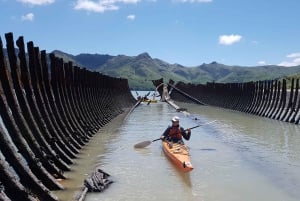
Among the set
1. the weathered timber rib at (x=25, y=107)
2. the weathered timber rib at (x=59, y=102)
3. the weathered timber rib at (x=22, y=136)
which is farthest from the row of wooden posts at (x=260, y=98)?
the weathered timber rib at (x=22, y=136)

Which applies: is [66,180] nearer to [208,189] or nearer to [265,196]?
[208,189]

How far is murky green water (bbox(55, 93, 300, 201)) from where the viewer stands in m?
13.4

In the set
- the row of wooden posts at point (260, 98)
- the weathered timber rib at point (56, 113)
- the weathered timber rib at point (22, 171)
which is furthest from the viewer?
the row of wooden posts at point (260, 98)

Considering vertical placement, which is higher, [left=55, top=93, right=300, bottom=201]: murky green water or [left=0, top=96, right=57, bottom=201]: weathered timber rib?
[left=0, top=96, right=57, bottom=201]: weathered timber rib

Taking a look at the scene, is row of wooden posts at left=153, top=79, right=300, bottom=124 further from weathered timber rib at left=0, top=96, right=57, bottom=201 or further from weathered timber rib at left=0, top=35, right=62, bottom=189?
weathered timber rib at left=0, top=96, right=57, bottom=201

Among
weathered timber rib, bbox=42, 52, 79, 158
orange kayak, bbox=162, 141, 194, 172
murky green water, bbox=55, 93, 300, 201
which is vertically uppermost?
weathered timber rib, bbox=42, 52, 79, 158

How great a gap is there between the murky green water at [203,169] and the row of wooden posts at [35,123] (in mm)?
834

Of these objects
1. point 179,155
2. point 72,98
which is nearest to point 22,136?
point 179,155

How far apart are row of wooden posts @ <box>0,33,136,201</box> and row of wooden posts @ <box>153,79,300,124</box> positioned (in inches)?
781

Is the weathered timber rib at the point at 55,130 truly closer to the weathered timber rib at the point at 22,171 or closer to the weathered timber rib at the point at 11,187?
the weathered timber rib at the point at 22,171

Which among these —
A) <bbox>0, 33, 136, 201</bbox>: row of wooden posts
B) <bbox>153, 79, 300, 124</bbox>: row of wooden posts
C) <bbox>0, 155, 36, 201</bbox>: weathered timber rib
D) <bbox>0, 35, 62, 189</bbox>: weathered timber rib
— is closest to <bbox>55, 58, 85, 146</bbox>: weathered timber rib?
<bbox>0, 33, 136, 201</bbox>: row of wooden posts

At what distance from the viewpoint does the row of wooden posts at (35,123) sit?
Answer: 10609 mm

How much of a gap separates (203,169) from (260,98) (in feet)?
106

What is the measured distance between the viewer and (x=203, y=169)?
17.0 metres
